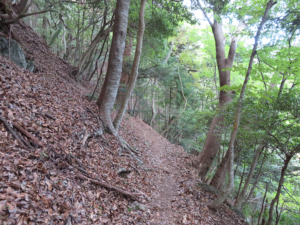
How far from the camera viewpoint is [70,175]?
346 centimetres

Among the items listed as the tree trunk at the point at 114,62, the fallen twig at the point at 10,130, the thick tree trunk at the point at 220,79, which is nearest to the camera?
the fallen twig at the point at 10,130

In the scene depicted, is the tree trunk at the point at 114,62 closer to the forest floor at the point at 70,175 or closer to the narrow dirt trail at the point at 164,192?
the forest floor at the point at 70,175

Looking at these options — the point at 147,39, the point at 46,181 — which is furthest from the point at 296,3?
the point at 46,181

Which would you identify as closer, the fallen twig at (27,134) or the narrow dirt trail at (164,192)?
the fallen twig at (27,134)

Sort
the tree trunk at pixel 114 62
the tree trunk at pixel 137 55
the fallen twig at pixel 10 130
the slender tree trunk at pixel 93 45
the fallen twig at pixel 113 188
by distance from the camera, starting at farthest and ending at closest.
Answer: the slender tree trunk at pixel 93 45
the tree trunk at pixel 137 55
the tree trunk at pixel 114 62
the fallen twig at pixel 113 188
the fallen twig at pixel 10 130

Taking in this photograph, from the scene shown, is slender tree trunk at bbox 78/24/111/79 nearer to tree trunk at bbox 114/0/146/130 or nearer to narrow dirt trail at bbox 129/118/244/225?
tree trunk at bbox 114/0/146/130

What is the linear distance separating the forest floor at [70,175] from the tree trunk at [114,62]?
0.41m

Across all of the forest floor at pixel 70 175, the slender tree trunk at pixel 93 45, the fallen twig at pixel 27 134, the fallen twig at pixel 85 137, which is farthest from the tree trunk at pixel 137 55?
the fallen twig at pixel 27 134

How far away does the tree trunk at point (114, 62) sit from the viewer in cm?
600

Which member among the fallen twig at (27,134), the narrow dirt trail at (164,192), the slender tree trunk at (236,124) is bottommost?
the narrow dirt trail at (164,192)

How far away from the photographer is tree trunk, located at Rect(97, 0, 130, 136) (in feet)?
19.7

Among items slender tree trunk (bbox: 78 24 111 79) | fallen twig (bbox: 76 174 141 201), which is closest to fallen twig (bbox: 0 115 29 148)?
fallen twig (bbox: 76 174 141 201)

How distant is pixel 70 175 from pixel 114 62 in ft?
13.4

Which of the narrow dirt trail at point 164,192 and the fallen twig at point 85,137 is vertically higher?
the fallen twig at point 85,137
